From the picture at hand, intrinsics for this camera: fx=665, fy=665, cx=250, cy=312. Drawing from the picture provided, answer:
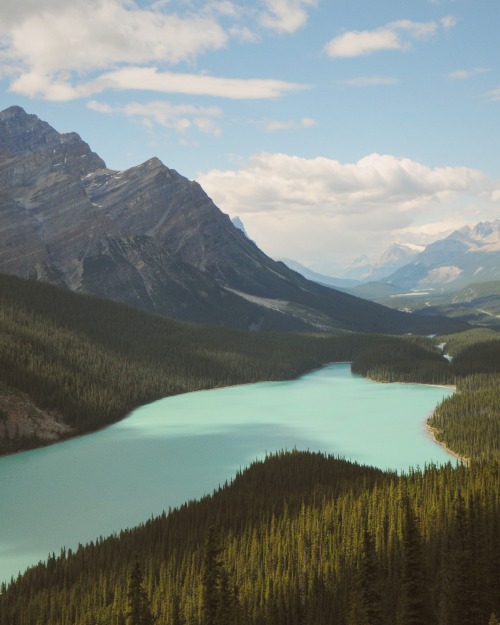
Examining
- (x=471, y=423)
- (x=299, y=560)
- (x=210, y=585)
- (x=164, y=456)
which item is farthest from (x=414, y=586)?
(x=471, y=423)

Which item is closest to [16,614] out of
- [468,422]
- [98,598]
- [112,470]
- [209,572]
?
[98,598]

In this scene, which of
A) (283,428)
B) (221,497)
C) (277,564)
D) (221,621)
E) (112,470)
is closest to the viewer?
(221,621)

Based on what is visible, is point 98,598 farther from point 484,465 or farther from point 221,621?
point 484,465

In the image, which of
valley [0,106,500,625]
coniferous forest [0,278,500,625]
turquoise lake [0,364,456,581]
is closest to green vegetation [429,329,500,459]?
valley [0,106,500,625]

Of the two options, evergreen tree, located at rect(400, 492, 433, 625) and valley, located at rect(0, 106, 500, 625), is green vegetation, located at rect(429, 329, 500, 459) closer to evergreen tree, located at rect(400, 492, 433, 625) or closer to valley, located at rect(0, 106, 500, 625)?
valley, located at rect(0, 106, 500, 625)

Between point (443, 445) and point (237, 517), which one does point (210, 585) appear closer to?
point (237, 517)

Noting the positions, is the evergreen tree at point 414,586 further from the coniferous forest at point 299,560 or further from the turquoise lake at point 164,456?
the turquoise lake at point 164,456

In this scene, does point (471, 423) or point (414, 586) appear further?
point (471, 423)
